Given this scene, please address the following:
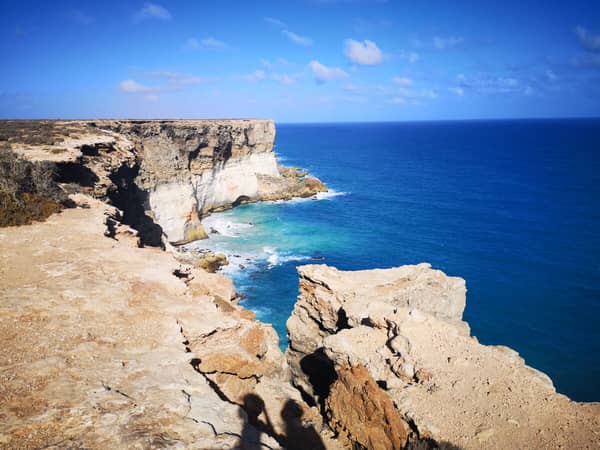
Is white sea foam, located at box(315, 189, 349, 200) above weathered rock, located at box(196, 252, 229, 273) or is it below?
above

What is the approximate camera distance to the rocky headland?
6.75 m

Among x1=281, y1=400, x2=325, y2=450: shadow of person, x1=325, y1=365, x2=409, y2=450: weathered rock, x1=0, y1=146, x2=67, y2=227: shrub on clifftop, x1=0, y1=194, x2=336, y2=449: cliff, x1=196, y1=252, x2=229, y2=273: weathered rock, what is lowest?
x1=196, y1=252, x2=229, y2=273: weathered rock

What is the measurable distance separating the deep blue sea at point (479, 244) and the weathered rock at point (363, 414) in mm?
17739

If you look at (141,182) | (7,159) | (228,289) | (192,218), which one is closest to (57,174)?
(7,159)

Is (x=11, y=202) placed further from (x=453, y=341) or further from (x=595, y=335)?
(x=595, y=335)

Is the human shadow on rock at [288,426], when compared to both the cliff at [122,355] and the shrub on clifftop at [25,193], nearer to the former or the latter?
the cliff at [122,355]

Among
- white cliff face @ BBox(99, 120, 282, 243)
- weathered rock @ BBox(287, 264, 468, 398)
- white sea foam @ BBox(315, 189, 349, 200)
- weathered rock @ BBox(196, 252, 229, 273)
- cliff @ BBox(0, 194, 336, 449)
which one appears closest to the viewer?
cliff @ BBox(0, 194, 336, 449)

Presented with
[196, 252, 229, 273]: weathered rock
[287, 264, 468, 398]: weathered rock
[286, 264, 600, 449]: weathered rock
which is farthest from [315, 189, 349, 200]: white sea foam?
[286, 264, 600, 449]: weathered rock

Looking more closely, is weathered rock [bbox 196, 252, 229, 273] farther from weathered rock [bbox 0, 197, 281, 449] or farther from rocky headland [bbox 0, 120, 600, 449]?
weathered rock [bbox 0, 197, 281, 449]

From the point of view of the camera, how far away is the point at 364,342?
13156 millimetres

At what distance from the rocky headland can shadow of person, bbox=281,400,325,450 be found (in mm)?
44

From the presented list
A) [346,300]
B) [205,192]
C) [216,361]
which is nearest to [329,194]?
[205,192]

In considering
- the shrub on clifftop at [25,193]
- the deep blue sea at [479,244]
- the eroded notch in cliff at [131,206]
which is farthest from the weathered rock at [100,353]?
the deep blue sea at [479,244]

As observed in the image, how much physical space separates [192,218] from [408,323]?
39.0 m
